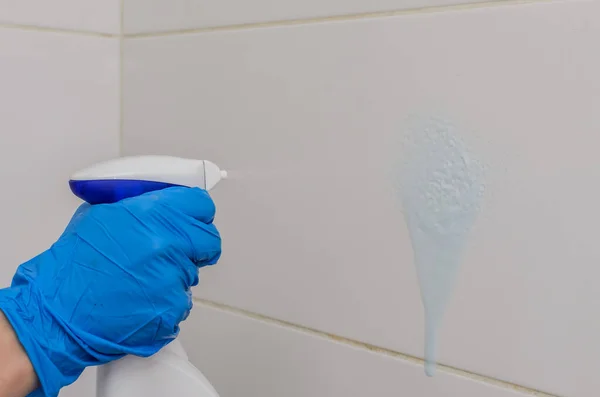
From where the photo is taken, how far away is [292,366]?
23.4 inches

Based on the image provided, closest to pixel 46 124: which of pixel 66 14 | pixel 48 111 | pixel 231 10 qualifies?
pixel 48 111

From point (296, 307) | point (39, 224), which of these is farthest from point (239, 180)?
point (39, 224)

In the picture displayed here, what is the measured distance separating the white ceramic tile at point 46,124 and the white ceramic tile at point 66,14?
1 centimetres

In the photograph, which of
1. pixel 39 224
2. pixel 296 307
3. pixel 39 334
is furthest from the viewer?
pixel 39 224

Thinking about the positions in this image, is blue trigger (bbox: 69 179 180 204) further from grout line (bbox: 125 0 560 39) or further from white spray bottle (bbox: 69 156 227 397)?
grout line (bbox: 125 0 560 39)

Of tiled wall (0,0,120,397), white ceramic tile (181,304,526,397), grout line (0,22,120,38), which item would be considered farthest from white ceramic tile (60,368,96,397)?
grout line (0,22,120,38)

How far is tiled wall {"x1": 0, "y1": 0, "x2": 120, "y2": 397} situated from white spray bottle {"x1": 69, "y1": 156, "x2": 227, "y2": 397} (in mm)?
240

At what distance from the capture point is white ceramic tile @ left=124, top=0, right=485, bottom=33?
52 centimetres

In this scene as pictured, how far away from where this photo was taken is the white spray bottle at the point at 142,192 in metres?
0.46

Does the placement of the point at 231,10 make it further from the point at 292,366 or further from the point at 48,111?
the point at 292,366

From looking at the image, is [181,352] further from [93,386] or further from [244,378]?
[93,386]

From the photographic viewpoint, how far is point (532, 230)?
454 millimetres

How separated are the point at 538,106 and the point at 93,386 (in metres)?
0.60

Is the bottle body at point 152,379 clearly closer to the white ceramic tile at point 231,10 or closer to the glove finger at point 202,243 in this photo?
the glove finger at point 202,243
